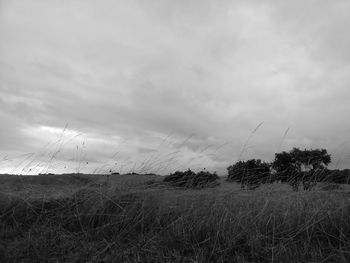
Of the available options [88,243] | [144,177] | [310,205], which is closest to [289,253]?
[310,205]

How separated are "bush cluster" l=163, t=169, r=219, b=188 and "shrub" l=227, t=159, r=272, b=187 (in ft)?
1.33

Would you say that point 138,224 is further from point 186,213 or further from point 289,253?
point 289,253

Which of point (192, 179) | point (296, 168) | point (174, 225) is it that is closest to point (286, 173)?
point (296, 168)

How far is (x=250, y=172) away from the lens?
23.8 ft

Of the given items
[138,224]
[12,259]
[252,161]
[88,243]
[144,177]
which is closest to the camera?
[12,259]

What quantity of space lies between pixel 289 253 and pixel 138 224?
199 centimetres

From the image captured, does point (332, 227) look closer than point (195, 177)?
Yes

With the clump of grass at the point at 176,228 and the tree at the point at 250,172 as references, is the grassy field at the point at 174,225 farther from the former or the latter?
the tree at the point at 250,172

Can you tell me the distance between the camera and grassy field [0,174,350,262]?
4113mm

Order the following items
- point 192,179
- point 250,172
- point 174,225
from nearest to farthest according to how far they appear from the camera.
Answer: point 174,225 < point 192,179 < point 250,172

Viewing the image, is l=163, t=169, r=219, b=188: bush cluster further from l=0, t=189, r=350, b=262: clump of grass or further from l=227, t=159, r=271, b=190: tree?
l=0, t=189, r=350, b=262: clump of grass

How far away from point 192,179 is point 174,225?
2.14 meters

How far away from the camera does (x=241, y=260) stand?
386cm

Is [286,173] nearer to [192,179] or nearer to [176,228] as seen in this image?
[192,179]
